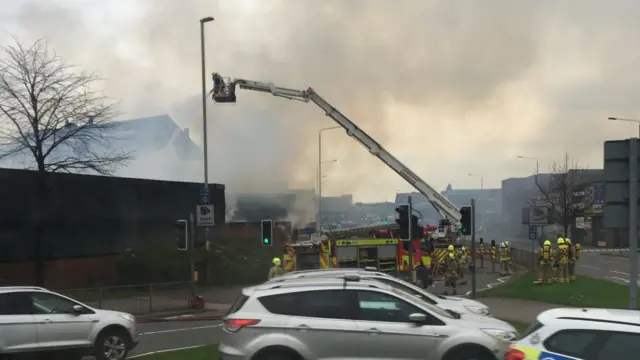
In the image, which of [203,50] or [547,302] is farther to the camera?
[203,50]

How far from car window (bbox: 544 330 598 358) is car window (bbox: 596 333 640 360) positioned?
120 mm

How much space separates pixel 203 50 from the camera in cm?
2241

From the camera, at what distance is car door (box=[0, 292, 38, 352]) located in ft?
29.4

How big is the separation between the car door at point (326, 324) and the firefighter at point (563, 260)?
548 inches

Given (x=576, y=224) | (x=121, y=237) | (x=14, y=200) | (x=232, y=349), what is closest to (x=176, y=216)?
(x=121, y=237)

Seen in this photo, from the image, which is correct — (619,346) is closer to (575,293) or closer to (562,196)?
(575,293)

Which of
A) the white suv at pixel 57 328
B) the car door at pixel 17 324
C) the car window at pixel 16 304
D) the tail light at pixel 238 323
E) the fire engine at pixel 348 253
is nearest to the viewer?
the tail light at pixel 238 323

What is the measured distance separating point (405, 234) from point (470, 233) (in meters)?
2.06

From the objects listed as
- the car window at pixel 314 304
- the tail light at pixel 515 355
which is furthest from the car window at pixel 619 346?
the car window at pixel 314 304

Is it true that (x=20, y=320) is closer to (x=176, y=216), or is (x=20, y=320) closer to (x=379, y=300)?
(x=379, y=300)

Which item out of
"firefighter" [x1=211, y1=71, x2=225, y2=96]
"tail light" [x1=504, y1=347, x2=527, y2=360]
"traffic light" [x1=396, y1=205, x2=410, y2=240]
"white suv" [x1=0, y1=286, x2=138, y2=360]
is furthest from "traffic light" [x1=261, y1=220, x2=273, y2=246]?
"tail light" [x1=504, y1=347, x2=527, y2=360]

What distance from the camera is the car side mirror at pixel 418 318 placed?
23.2ft

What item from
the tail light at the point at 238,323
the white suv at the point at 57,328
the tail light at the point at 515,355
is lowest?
the white suv at the point at 57,328

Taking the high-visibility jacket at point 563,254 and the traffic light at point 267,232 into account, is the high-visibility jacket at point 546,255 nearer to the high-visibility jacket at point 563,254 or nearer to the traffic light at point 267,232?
the high-visibility jacket at point 563,254
